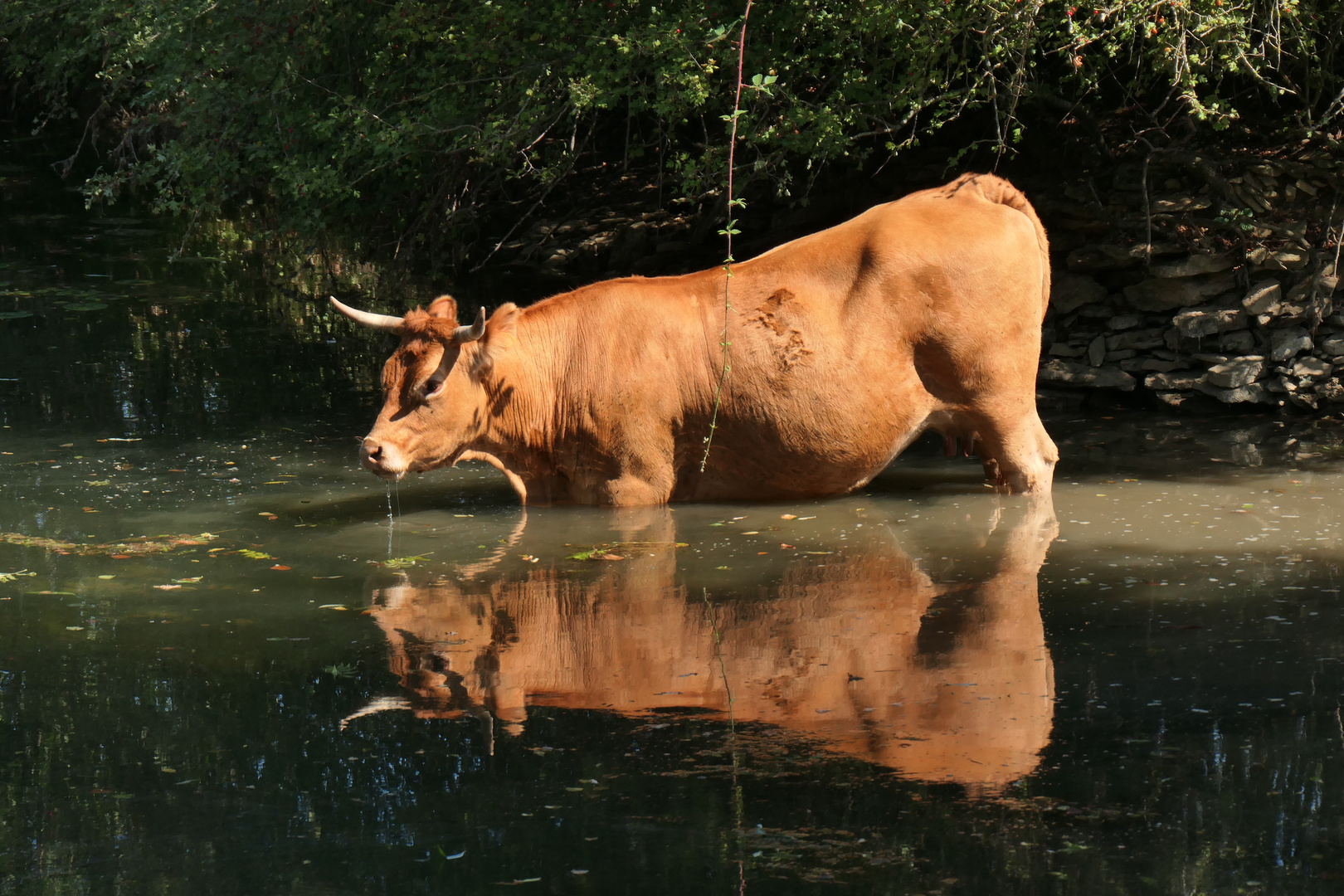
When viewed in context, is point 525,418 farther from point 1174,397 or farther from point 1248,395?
point 1248,395

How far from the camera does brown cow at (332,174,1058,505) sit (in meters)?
8.62

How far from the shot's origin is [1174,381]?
11.8 m

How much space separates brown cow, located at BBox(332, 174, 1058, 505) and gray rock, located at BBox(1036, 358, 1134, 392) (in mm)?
3280

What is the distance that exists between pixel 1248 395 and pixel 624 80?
20.2 ft

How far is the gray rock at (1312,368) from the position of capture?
444 inches

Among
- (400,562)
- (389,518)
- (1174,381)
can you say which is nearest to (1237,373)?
(1174,381)

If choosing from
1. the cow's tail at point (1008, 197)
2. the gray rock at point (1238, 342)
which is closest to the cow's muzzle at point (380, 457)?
the cow's tail at point (1008, 197)

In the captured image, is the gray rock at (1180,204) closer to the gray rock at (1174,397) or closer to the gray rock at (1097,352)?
the gray rock at (1097,352)

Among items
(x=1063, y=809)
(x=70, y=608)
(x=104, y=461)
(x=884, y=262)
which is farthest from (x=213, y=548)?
→ (x=1063, y=809)

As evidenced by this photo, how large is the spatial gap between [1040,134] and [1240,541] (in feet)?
23.2

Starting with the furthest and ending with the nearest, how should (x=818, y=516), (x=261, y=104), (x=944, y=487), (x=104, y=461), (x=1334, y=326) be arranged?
(x=261, y=104)
(x=1334, y=326)
(x=104, y=461)
(x=944, y=487)
(x=818, y=516)

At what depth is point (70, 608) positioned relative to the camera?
6.88 metres

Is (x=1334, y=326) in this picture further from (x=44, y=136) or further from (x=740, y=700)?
(x=44, y=136)

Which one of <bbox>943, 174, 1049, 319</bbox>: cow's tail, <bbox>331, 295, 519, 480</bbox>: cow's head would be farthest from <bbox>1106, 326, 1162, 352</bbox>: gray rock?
<bbox>331, 295, 519, 480</bbox>: cow's head
